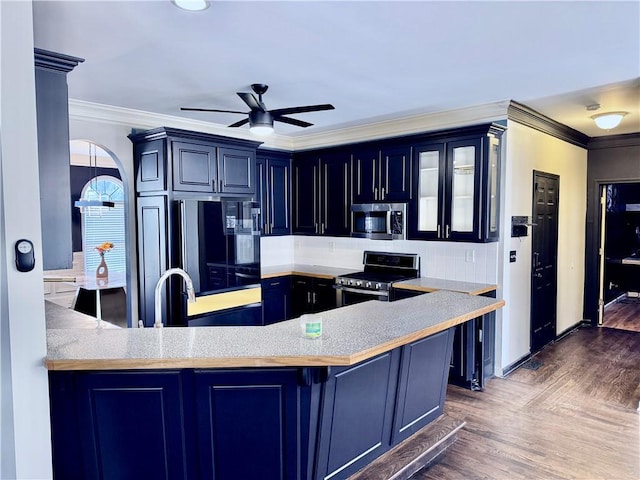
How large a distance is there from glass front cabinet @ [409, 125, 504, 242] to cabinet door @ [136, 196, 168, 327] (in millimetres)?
2523

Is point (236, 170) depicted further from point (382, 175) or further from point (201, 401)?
point (201, 401)

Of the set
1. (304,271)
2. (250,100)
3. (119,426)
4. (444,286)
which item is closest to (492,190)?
(444,286)

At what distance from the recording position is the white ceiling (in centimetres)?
230

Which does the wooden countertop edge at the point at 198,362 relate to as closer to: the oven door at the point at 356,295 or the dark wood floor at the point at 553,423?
the dark wood floor at the point at 553,423

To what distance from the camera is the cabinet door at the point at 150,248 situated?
14.1 feet

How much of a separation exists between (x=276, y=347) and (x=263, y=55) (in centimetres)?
190

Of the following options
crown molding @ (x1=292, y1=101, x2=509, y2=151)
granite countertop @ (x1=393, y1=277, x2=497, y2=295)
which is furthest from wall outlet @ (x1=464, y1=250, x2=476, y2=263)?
crown molding @ (x1=292, y1=101, x2=509, y2=151)

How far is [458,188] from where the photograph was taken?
14.5ft

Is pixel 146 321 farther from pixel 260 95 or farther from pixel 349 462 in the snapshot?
pixel 349 462

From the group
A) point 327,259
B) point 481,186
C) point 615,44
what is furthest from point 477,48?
point 327,259

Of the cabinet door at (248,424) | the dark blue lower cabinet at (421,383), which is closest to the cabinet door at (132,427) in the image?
the cabinet door at (248,424)

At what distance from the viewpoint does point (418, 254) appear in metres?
4.94

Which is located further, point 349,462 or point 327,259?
point 327,259

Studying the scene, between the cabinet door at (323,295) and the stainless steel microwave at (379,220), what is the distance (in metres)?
0.66
